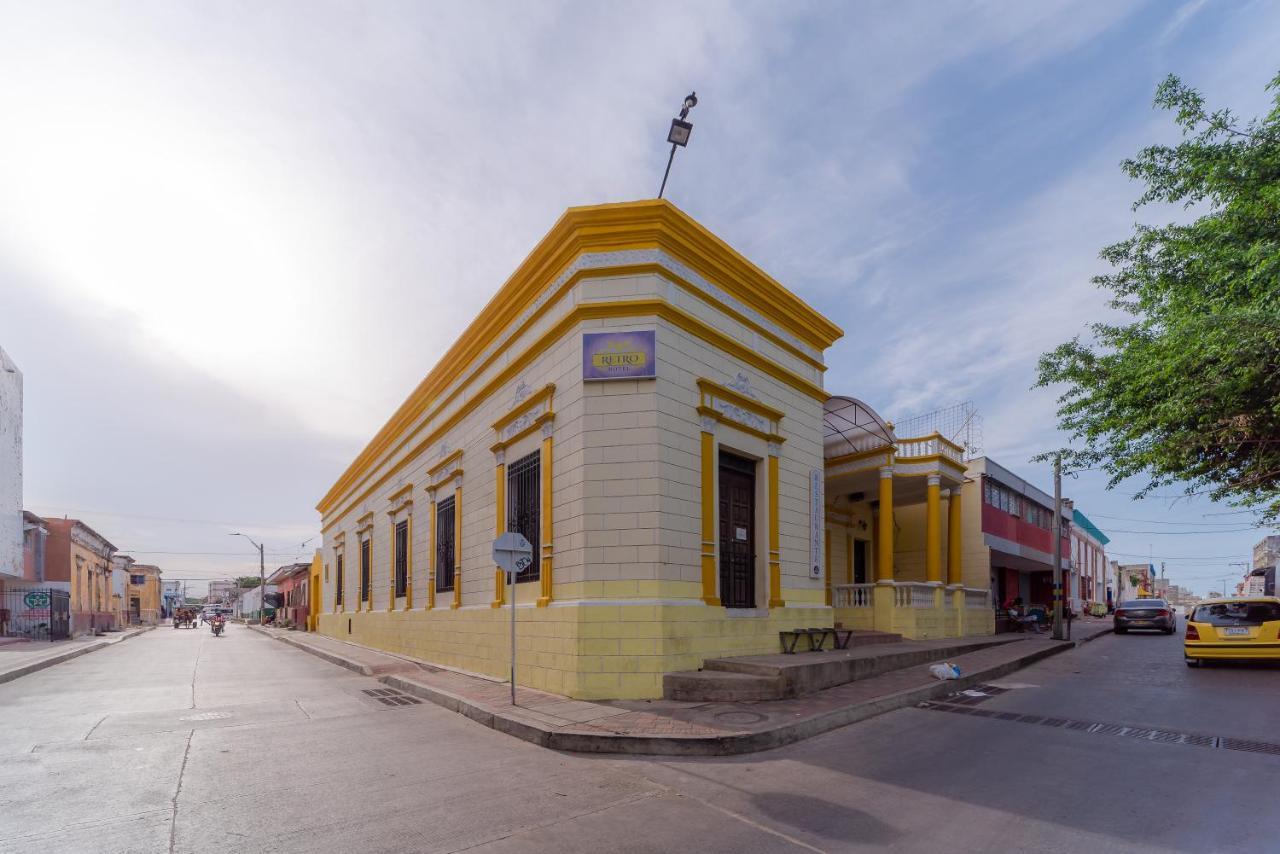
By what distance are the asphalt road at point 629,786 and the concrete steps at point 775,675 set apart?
3.66 ft

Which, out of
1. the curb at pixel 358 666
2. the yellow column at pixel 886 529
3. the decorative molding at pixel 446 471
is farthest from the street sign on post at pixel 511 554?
the yellow column at pixel 886 529

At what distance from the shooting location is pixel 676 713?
28.3 ft

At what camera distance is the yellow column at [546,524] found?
10758 millimetres

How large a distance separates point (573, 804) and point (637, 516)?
15.3ft

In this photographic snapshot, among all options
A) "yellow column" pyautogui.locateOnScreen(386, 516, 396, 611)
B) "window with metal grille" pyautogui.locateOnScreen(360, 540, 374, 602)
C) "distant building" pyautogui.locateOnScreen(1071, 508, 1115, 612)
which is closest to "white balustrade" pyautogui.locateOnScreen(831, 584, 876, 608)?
"yellow column" pyautogui.locateOnScreen(386, 516, 396, 611)

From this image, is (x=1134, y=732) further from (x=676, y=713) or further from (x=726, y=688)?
(x=676, y=713)

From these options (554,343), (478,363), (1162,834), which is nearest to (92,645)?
(478,363)

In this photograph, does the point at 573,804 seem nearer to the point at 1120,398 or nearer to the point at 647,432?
the point at 647,432

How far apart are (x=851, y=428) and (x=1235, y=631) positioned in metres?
8.26

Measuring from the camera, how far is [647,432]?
10055 millimetres

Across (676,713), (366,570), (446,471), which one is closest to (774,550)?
(676,713)

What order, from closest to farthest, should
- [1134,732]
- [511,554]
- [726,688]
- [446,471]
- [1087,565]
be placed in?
1. [1134,732]
2. [726,688]
3. [511,554]
4. [446,471]
5. [1087,565]

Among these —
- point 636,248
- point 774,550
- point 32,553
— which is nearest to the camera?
point 636,248

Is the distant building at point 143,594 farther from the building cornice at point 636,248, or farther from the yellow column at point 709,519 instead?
the yellow column at point 709,519
